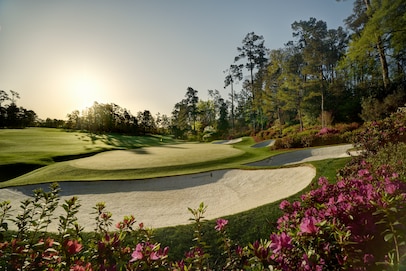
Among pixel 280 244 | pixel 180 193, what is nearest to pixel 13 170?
pixel 180 193

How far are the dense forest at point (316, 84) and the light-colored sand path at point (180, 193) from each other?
1543 centimetres

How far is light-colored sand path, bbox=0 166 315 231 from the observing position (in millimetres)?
8078

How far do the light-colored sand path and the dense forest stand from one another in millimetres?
15427

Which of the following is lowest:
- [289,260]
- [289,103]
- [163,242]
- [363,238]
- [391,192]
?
[163,242]

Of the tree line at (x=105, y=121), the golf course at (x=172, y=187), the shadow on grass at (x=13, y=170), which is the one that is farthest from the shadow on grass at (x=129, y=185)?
the tree line at (x=105, y=121)

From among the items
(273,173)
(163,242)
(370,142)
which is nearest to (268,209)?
(163,242)

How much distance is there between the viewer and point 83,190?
10.8 m

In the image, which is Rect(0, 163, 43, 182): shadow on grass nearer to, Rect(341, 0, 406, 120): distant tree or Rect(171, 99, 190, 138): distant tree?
Rect(341, 0, 406, 120): distant tree

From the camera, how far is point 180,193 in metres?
10.1

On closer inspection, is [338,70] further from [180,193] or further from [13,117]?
[13,117]

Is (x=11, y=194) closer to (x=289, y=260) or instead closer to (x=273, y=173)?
(x=273, y=173)

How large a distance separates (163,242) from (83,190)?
260 inches

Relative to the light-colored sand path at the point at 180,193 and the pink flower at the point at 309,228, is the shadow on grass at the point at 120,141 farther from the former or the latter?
the pink flower at the point at 309,228

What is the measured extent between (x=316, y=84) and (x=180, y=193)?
27760mm
